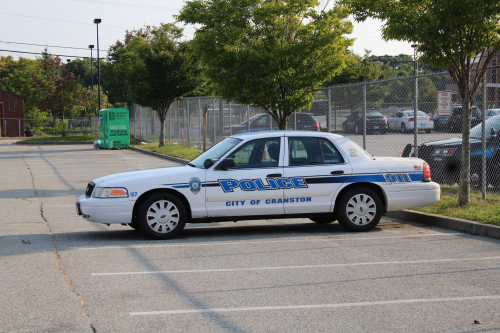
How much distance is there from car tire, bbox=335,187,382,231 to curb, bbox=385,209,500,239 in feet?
4.11

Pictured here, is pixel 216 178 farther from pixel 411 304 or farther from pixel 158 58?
pixel 158 58

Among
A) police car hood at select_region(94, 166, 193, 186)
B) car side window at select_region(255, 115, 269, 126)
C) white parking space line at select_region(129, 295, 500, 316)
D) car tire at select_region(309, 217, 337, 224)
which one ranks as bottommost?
white parking space line at select_region(129, 295, 500, 316)

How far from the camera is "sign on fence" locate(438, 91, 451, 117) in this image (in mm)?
10418

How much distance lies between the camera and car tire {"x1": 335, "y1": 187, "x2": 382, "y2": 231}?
28.0ft

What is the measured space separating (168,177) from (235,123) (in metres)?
16.4

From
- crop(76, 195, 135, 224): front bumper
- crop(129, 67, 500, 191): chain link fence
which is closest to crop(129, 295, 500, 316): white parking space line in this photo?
crop(76, 195, 135, 224): front bumper

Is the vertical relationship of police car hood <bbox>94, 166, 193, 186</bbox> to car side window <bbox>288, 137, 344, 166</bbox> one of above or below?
below

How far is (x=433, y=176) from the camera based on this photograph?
12000 millimetres

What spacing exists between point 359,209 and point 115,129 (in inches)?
1075

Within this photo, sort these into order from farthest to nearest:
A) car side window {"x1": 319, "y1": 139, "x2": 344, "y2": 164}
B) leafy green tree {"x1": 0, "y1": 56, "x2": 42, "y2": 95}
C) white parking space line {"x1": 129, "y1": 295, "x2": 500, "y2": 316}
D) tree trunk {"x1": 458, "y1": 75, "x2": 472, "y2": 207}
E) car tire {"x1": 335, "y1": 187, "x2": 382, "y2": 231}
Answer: leafy green tree {"x1": 0, "y1": 56, "x2": 42, "y2": 95}
tree trunk {"x1": 458, "y1": 75, "x2": 472, "y2": 207}
car side window {"x1": 319, "y1": 139, "x2": 344, "y2": 164}
car tire {"x1": 335, "y1": 187, "x2": 382, "y2": 231}
white parking space line {"x1": 129, "y1": 295, "x2": 500, "y2": 316}

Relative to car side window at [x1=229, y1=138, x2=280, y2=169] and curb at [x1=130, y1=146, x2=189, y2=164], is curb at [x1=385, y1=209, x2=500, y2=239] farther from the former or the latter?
curb at [x1=130, y1=146, x2=189, y2=164]

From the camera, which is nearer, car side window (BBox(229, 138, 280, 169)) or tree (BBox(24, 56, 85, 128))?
car side window (BBox(229, 138, 280, 169))

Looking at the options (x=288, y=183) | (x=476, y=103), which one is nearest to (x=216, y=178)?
(x=288, y=183)

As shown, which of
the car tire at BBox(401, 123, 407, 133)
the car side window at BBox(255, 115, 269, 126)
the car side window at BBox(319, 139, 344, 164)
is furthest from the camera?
the car side window at BBox(255, 115, 269, 126)
